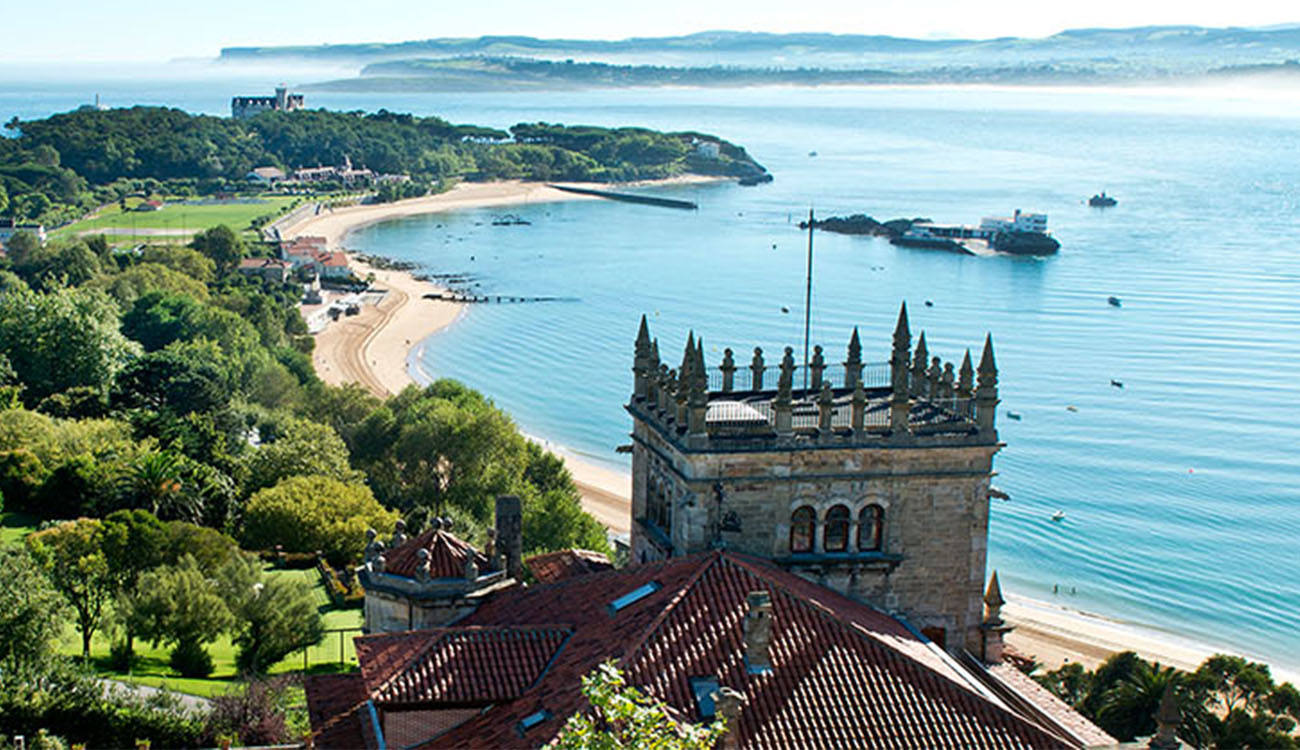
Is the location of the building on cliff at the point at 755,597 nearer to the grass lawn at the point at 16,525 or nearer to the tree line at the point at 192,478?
the tree line at the point at 192,478

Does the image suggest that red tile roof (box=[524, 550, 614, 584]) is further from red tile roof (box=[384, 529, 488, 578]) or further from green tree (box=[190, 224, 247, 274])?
green tree (box=[190, 224, 247, 274])

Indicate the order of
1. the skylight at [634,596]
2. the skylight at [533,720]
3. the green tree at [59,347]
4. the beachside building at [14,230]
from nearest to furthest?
the skylight at [533,720], the skylight at [634,596], the green tree at [59,347], the beachside building at [14,230]

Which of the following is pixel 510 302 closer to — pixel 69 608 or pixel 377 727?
pixel 69 608

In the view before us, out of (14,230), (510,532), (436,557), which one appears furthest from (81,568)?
(14,230)

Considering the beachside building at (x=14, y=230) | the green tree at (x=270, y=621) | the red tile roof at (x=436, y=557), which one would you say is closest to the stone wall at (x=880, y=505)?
the red tile roof at (x=436, y=557)

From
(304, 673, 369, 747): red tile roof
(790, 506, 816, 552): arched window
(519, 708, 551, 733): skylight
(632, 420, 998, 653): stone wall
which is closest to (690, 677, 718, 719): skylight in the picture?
(519, 708, 551, 733): skylight

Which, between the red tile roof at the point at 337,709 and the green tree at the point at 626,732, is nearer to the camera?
the green tree at the point at 626,732

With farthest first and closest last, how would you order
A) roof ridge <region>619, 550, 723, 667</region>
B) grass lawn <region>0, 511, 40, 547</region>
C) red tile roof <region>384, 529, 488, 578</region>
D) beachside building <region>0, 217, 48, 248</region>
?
beachside building <region>0, 217, 48, 248</region>, grass lawn <region>0, 511, 40, 547</region>, red tile roof <region>384, 529, 488, 578</region>, roof ridge <region>619, 550, 723, 667</region>

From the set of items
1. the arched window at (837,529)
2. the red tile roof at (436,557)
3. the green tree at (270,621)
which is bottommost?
the green tree at (270,621)
